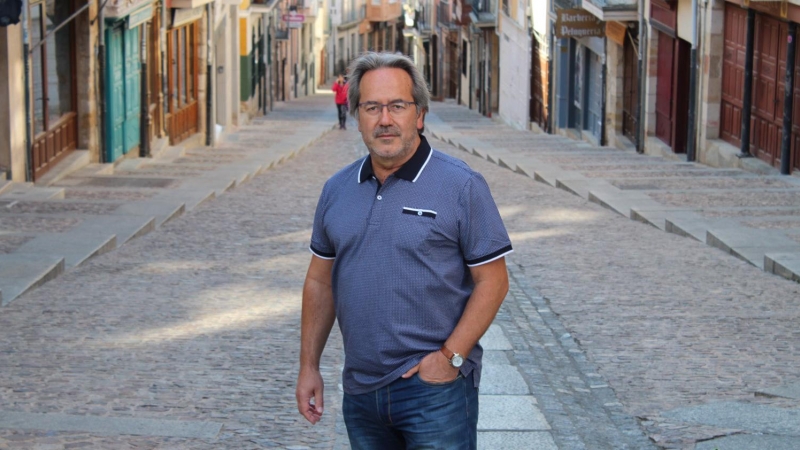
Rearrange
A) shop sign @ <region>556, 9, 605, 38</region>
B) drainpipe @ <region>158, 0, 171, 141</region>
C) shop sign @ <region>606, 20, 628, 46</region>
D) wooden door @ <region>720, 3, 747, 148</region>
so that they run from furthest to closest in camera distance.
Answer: shop sign @ <region>556, 9, 605, 38</region> < shop sign @ <region>606, 20, 628, 46</region> < drainpipe @ <region>158, 0, 171, 141</region> < wooden door @ <region>720, 3, 747, 148</region>

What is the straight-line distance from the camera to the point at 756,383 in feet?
23.1

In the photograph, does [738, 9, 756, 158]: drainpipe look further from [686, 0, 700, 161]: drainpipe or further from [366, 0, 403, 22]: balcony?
[366, 0, 403, 22]: balcony

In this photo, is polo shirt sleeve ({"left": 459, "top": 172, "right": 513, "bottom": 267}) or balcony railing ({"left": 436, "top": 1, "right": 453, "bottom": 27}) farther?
balcony railing ({"left": 436, "top": 1, "right": 453, "bottom": 27})

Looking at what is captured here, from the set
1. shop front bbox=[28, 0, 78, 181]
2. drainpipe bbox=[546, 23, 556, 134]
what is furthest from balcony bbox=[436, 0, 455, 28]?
shop front bbox=[28, 0, 78, 181]

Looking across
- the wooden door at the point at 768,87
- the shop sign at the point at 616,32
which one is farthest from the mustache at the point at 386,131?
the shop sign at the point at 616,32

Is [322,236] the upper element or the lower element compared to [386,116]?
lower

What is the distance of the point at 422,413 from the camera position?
3615 mm

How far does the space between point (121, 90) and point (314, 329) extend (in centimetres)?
1813

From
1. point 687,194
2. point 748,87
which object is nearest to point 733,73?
point 748,87

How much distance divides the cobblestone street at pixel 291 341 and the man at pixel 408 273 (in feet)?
7.44

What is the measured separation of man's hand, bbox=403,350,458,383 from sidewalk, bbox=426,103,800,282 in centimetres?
720

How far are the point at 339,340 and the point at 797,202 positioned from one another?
28.2 ft

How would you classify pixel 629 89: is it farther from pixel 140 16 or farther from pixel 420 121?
pixel 420 121

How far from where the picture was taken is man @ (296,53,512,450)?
11.9 ft
